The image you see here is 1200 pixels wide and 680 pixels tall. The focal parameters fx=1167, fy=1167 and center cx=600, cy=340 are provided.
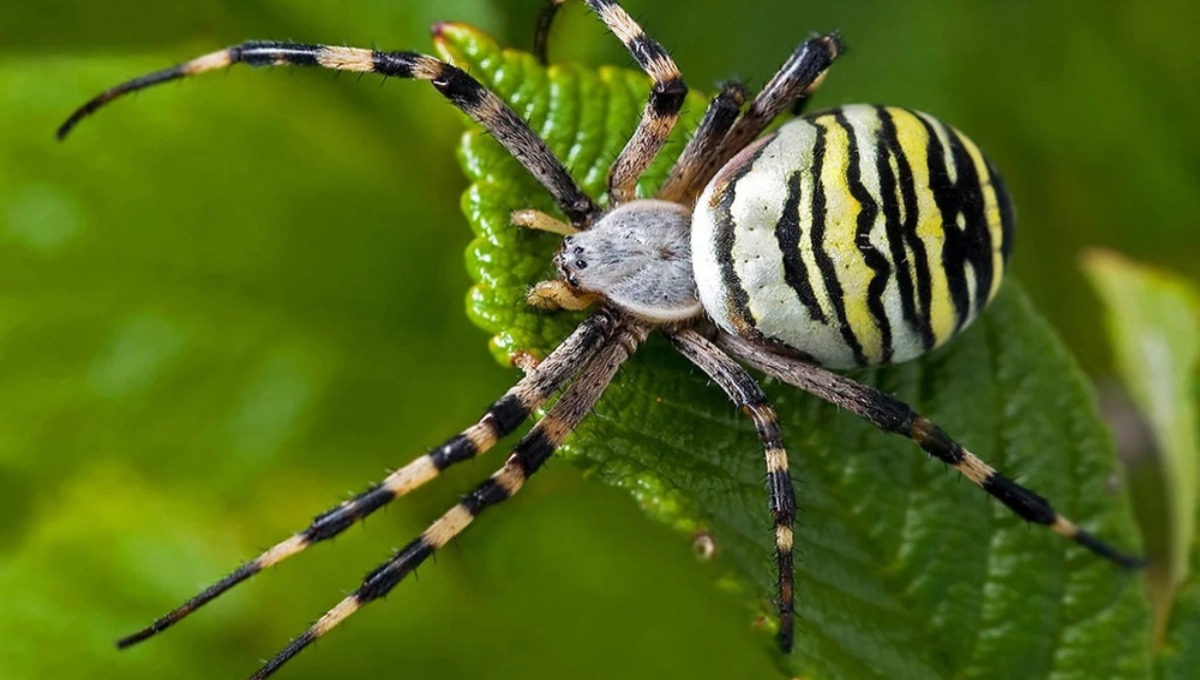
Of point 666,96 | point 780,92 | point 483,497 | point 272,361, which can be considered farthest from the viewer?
point 272,361

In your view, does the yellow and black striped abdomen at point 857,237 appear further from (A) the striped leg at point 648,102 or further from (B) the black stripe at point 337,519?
(B) the black stripe at point 337,519

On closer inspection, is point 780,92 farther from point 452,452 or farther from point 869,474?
point 452,452

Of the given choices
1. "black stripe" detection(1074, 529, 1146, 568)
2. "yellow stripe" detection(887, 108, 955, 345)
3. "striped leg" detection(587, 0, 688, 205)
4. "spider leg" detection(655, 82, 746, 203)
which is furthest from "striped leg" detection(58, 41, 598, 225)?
"black stripe" detection(1074, 529, 1146, 568)

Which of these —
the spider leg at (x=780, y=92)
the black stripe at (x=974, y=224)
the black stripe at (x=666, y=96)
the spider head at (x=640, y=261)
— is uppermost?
the black stripe at (x=666, y=96)

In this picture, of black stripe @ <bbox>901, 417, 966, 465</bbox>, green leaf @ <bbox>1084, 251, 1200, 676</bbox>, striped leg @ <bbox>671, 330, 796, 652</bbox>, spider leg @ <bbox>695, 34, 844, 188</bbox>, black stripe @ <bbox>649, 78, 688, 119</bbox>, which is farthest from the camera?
spider leg @ <bbox>695, 34, 844, 188</bbox>

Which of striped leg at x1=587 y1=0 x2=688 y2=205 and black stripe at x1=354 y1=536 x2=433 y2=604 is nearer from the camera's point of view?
black stripe at x1=354 y1=536 x2=433 y2=604

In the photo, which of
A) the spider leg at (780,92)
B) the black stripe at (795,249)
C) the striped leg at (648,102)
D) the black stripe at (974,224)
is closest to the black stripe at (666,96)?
the striped leg at (648,102)

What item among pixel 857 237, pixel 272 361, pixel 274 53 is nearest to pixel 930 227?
pixel 857 237

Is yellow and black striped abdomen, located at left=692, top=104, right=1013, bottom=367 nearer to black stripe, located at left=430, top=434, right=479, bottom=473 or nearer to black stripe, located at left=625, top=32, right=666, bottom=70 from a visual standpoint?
black stripe, located at left=625, top=32, right=666, bottom=70
